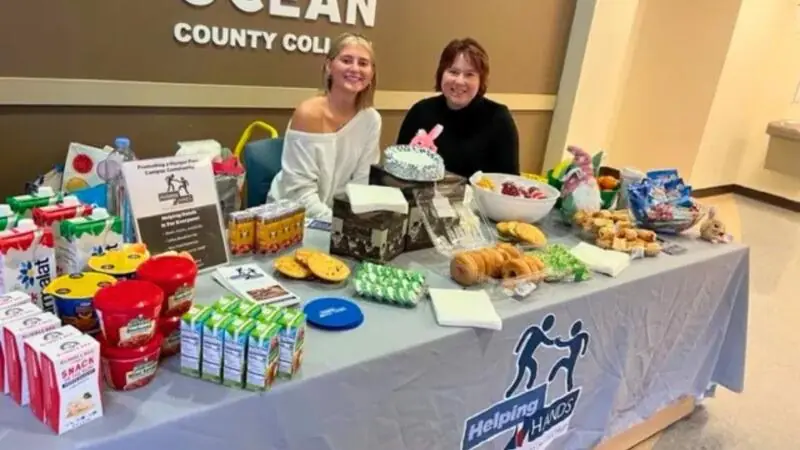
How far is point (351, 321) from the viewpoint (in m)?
1.18

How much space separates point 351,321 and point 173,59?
6.02 ft

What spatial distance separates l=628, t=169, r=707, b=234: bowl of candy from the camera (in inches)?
74.6

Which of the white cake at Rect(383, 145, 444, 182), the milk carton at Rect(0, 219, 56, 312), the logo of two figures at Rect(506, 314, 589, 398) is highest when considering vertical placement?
the white cake at Rect(383, 145, 444, 182)

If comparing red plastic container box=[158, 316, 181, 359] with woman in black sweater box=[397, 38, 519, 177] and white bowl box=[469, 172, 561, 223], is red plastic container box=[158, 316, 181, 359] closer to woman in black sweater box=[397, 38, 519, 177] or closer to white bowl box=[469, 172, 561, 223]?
white bowl box=[469, 172, 561, 223]

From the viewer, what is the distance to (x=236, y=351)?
3.13 feet

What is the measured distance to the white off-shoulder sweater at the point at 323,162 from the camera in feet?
6.26

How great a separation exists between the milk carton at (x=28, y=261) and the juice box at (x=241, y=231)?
1.34ft

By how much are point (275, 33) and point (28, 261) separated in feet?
6.69

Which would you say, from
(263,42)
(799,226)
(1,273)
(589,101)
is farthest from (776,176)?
(1,273)

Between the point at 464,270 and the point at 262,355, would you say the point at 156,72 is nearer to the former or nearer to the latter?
the point at 464,270

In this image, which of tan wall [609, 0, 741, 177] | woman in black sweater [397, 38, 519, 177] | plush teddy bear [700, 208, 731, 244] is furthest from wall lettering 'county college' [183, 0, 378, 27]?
tan wall [609, 0, 741, 177]

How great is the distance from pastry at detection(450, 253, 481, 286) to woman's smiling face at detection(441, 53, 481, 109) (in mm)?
926

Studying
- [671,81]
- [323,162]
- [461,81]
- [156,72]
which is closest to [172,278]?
[323,162]

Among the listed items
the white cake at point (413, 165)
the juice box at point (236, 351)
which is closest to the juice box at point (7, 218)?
the juice box at point (236, 351)
